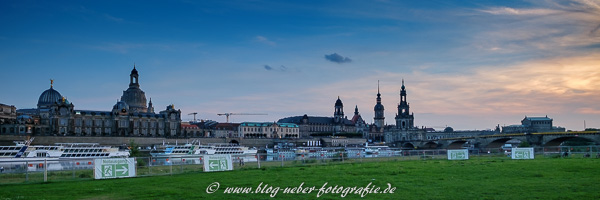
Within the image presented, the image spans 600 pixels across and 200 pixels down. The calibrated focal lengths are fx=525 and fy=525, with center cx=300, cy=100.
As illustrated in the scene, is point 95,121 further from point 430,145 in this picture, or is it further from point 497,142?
point 497,142

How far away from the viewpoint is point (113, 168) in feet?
112

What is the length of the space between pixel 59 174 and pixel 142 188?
1566 cm

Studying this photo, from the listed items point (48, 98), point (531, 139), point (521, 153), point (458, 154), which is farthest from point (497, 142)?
point (48, 98)

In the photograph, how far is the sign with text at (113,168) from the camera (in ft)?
109

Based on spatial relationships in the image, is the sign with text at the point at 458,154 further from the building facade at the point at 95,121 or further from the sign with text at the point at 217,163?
the building facade at the point at 95,121

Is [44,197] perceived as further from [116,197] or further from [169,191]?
[169,191]

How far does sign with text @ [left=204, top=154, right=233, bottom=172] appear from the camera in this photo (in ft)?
130

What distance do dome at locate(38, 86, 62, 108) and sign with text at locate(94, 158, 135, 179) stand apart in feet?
512

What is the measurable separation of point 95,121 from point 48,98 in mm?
33748

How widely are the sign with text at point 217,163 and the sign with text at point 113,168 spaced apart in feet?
19.6

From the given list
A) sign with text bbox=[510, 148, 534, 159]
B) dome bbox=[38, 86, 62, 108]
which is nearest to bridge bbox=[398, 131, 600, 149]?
sign with text bbox=[510, 148, 534, 159]

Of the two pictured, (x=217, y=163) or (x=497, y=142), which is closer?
(x=217, y=163)

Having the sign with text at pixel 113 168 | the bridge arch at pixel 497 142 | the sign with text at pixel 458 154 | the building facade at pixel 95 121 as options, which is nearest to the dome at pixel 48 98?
the building facade at pixel 95 121

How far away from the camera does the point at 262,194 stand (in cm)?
2211
